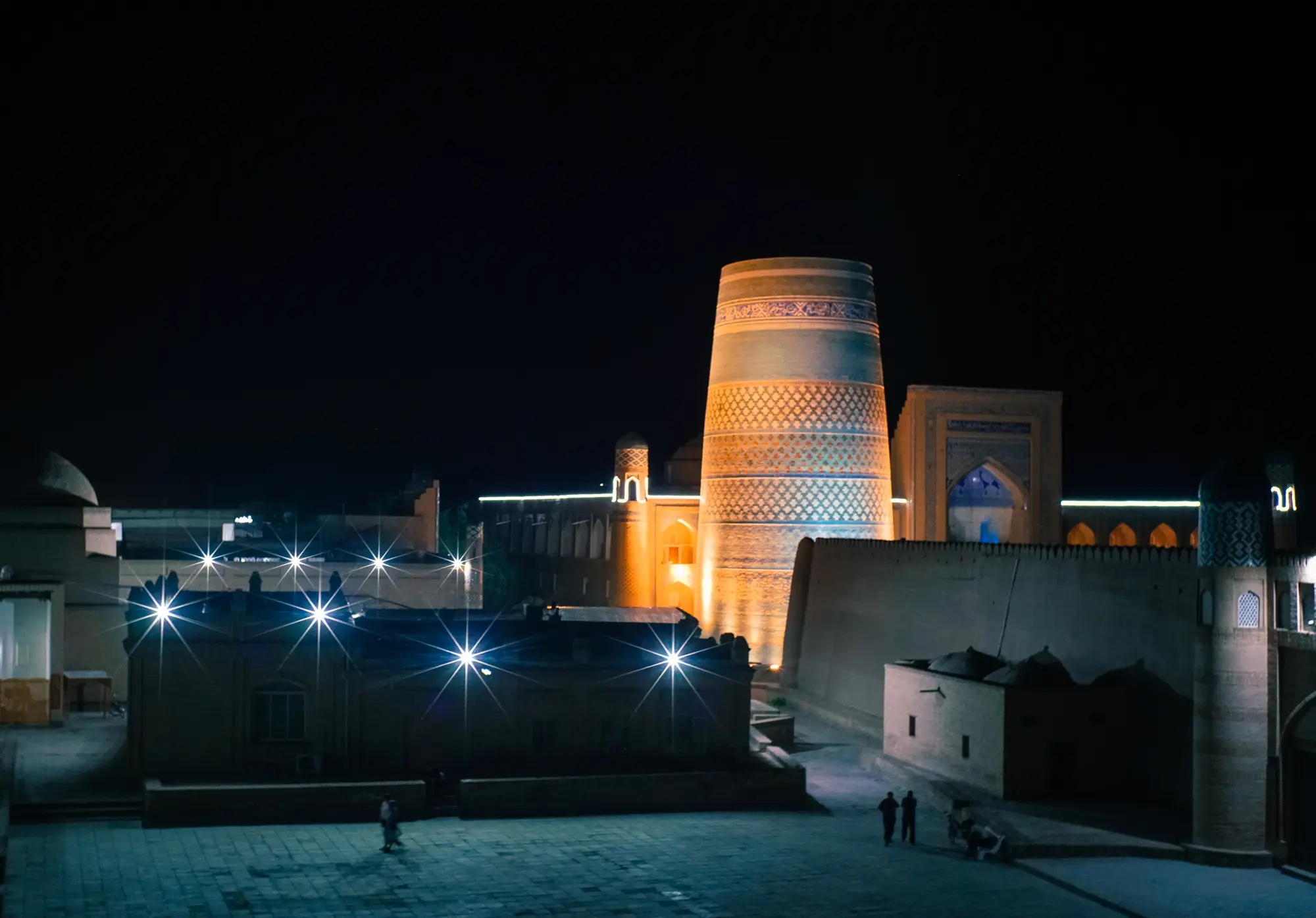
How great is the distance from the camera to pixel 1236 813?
13.8 m

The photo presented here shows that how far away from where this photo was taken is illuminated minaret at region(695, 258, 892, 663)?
930 inches

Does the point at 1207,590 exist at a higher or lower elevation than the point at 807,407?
lower

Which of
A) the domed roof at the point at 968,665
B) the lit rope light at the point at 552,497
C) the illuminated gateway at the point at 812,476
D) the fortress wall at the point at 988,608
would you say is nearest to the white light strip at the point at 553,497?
the lit rope light at the point at 552,497

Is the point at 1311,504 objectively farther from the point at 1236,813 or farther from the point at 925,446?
the point at 1236,813

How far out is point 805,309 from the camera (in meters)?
23.6

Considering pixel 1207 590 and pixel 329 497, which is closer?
pixel 1207 590

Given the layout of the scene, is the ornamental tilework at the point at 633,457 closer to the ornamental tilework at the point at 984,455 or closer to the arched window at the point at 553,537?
the arched window at the point at 553,537

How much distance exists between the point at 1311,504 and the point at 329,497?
75.2 feet

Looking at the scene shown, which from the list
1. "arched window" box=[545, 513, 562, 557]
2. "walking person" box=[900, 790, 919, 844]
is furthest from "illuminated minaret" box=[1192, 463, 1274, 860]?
"arched window" box=[545, 513, 562, 557]

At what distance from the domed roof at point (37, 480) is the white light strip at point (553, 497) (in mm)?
9830

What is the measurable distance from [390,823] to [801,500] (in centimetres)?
1174

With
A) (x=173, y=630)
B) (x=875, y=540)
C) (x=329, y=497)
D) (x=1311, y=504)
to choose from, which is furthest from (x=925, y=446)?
(x=329, y=497)

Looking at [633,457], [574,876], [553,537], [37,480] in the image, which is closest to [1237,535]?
[574,876]

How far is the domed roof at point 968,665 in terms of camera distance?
57.4 feet
